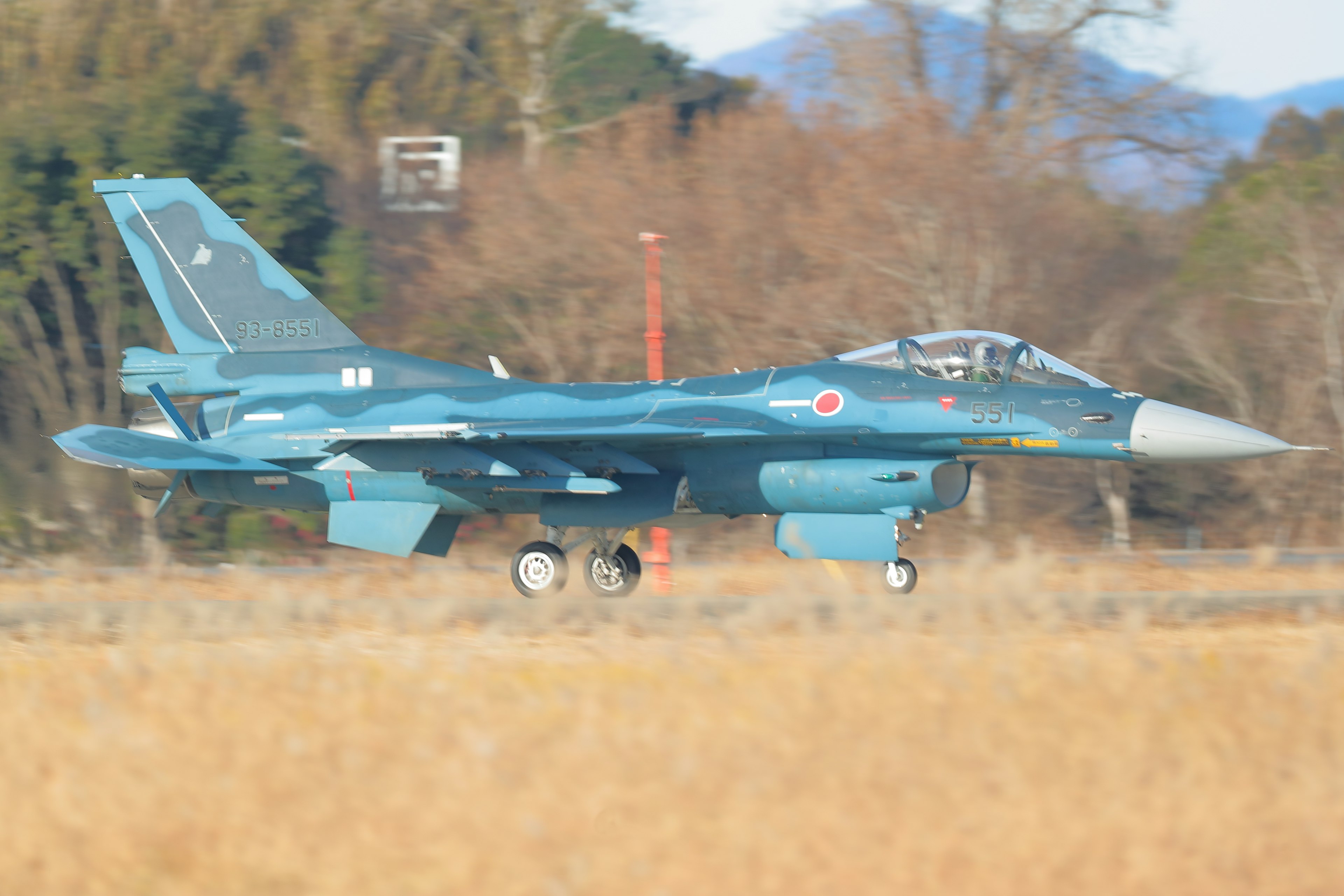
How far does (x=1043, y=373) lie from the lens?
41.1ft

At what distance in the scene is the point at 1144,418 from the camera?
1197 cm

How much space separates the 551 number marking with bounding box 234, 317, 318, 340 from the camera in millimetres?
14703

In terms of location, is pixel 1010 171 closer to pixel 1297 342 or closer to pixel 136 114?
pixel 1297 342

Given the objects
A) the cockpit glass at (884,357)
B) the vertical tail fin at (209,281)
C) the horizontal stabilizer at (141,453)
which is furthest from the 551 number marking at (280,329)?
the cockpit glass at (884,357)

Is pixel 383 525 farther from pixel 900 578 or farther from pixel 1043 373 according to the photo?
pixel 1043 373

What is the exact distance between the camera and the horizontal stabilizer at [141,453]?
13.2 meters

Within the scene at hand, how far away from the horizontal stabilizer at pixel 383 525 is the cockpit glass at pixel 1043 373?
5.90 meters

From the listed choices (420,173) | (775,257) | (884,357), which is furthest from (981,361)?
(420,173)

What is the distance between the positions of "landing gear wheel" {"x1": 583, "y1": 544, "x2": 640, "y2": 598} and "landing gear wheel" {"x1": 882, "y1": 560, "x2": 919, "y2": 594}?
2.63 m

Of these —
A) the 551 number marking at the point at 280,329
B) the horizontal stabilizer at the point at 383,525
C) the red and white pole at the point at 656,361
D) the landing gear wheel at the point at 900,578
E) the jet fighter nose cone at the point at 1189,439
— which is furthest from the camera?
the red and white pole at the point at 656,361

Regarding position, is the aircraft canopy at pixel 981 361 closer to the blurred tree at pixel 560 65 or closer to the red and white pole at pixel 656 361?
the red and white pole at pixel 656 361

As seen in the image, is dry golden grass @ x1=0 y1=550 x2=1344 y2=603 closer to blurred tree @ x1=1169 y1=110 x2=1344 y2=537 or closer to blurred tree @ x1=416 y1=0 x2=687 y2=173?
blurred tree @ x1=1169 y1=110 x2=1344 y2=537

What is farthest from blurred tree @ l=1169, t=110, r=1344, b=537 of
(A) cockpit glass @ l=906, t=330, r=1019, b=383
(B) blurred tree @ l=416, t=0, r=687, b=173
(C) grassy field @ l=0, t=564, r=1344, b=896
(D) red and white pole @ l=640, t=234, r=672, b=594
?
(C) grassy field @ l=0, t=564, r=1344, b=896

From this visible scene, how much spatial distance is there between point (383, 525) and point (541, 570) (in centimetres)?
165
